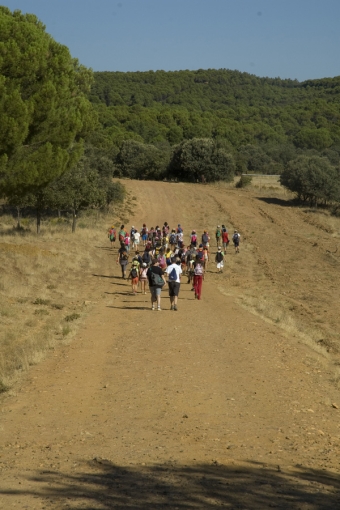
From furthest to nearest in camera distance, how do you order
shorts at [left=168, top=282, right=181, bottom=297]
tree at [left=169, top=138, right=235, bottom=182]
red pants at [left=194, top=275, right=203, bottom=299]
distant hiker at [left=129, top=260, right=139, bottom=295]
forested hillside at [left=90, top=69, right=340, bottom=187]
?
forested hillside at [left=90, top=69, right=340, bottom=187] < tree at [left=169, top=138, right=235, bottom=182] < distant hiker at [left=129, top=260, right=139, bottom=295] < red pants at [left=194, top=275, right=203, bottom=299] < shorts at [left=168, top=282, right=181, bottom=297]

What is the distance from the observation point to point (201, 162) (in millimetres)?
71750

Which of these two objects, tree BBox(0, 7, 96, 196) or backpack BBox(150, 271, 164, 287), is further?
tree BBox(0, 7, 96, 196)

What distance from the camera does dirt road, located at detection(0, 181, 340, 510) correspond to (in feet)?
24.4

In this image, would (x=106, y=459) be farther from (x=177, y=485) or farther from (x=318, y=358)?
(x=318, y=358)

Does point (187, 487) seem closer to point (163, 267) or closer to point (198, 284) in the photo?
point (198, 284)

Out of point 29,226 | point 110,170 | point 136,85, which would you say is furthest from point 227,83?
point 29,226

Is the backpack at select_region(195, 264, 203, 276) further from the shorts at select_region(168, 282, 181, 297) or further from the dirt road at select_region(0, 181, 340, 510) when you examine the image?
the shorts at select_region(168, 282, 181, 297)

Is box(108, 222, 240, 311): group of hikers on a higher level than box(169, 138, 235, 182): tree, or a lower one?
lower

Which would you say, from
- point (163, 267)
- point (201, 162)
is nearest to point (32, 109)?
point (163, 267)

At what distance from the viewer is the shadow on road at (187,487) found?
6.95 m

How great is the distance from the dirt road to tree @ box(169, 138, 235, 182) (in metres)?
48.6

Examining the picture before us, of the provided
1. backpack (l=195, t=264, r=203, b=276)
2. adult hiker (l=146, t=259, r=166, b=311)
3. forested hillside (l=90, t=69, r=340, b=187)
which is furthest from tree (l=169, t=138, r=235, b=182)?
adult hiker (l=146, t=259, r=166, b=311)

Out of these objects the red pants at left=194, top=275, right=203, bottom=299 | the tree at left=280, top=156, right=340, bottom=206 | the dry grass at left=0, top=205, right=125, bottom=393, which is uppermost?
the tree at left=280, top=156, right=340, bottom=206

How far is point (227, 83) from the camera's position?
631 feet
